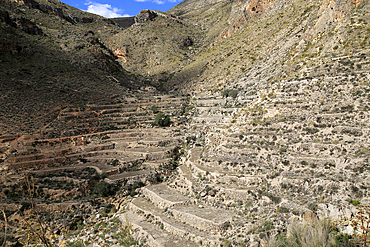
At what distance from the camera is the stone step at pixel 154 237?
1325cm

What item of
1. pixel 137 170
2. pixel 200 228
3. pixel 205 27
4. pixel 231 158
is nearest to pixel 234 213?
pixel 200 228

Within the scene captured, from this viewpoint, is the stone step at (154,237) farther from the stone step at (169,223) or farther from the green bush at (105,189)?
the green bush at (105,189)

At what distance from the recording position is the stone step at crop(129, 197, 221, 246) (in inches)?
508

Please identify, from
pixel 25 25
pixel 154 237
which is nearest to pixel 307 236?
pixel 154 237

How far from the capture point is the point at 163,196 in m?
17.5

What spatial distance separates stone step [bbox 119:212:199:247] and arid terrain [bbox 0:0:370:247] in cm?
9

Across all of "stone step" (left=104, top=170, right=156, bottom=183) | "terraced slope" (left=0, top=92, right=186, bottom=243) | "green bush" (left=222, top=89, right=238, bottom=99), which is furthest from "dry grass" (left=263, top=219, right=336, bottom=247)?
"green bush" (left=222, top=89, right=238, bottom=99)

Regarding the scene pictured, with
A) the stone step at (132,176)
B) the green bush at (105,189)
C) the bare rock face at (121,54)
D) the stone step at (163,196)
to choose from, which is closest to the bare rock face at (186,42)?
the bare rock face at (121,54)

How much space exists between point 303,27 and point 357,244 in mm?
28192

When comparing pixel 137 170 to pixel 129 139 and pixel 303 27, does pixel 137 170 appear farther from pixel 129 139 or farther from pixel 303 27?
pixel 303 27

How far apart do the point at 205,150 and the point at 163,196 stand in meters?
5.98

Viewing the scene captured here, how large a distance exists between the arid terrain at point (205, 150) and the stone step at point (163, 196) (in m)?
0.09

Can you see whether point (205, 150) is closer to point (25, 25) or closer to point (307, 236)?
point (307, 236)

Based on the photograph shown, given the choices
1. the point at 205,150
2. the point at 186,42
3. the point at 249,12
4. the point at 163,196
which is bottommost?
the point at 163,196
